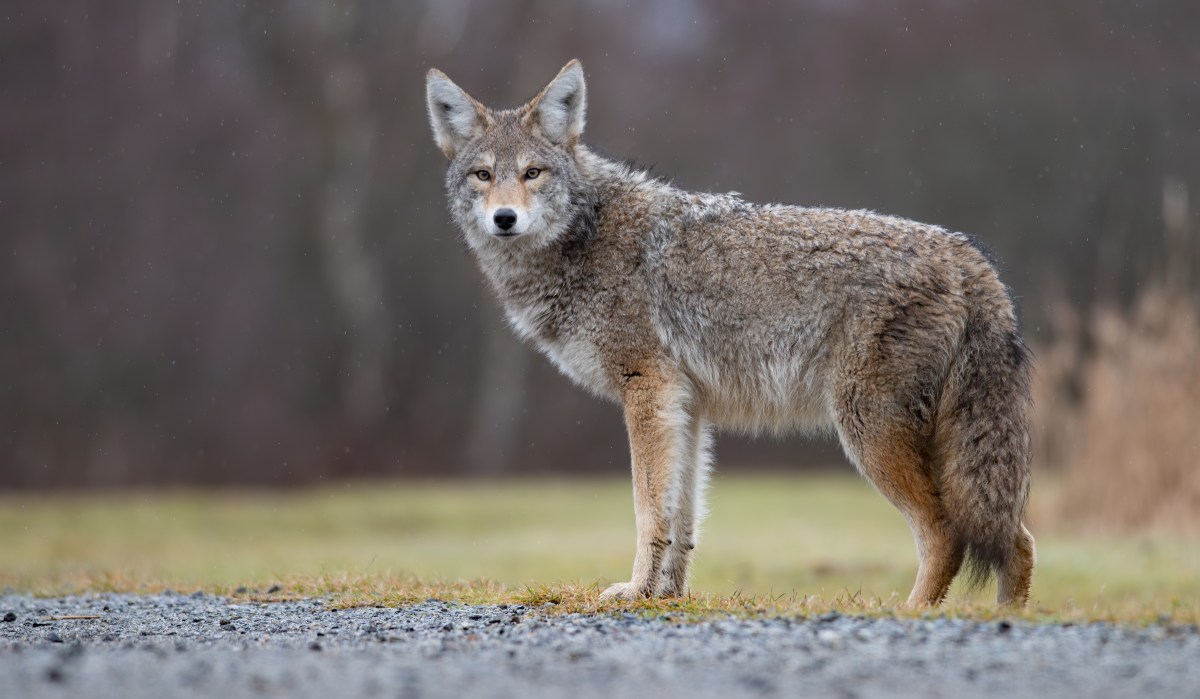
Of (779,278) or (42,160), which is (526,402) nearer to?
(42,160)

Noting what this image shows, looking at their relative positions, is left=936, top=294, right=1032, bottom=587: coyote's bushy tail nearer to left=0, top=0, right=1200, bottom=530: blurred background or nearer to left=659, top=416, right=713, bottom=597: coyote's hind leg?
left=659, top=416, right=713, bottom=597: coyote's hind leg

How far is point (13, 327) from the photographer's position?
18922mm

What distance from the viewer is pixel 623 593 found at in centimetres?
585

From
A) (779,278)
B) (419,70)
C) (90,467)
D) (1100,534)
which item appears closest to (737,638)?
(779,278)

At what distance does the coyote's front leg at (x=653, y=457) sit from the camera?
235 inches

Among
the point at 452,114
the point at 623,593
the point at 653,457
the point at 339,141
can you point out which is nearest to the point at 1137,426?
the point at 653,457

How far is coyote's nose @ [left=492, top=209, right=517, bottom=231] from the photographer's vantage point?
6.29m

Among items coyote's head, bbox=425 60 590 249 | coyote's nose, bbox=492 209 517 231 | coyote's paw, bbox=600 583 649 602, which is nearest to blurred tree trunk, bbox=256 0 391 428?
coyote's head, bbox=425 60 590 249

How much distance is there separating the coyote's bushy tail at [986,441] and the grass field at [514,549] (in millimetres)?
329

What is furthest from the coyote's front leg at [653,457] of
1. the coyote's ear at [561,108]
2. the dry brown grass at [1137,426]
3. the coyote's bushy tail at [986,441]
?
the dry brown grass at [1137,426]

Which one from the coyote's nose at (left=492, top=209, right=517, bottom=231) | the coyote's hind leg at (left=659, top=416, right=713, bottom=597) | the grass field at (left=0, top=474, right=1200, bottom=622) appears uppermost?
the coyote's nose at (left=492, top=209, right=517, bottom=231)

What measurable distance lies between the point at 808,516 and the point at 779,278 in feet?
35.1

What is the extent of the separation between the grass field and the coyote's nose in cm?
179

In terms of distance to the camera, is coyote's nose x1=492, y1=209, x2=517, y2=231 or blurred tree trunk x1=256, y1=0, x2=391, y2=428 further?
blurred tree trunk x1=256, y1=0, x2=391, y2=428
